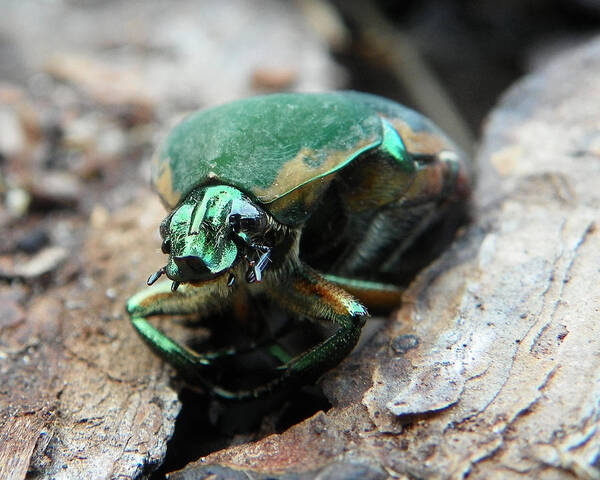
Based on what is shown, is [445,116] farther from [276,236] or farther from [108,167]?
[276,236]

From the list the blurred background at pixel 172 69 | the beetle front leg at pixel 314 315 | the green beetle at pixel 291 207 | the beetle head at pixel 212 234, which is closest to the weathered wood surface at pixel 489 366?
the beetle front leg at pixel 314 315

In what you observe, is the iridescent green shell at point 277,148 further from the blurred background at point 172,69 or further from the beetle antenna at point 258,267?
the blurred background at point 172,69

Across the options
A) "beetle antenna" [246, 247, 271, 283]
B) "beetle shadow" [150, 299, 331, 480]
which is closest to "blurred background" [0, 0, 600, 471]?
"beetle shadow" [150, 299, 331, 480]

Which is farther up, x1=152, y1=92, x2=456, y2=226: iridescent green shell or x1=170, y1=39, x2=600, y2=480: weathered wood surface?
x1=152, y1=92, x2=456, y2=226: iridescent green shell

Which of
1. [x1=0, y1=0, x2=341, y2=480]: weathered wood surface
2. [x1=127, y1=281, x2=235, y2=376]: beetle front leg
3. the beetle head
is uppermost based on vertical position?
the beetle head

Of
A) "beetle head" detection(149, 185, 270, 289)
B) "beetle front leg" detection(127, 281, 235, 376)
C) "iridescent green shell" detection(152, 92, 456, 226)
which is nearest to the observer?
"beetle head" detection(149, 185, 270, 289)

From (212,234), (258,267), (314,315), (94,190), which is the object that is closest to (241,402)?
(314,315)

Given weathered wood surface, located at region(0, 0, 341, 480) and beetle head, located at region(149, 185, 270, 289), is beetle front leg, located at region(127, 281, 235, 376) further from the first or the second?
beetle head, located at region(149, 185, 270, 289)
